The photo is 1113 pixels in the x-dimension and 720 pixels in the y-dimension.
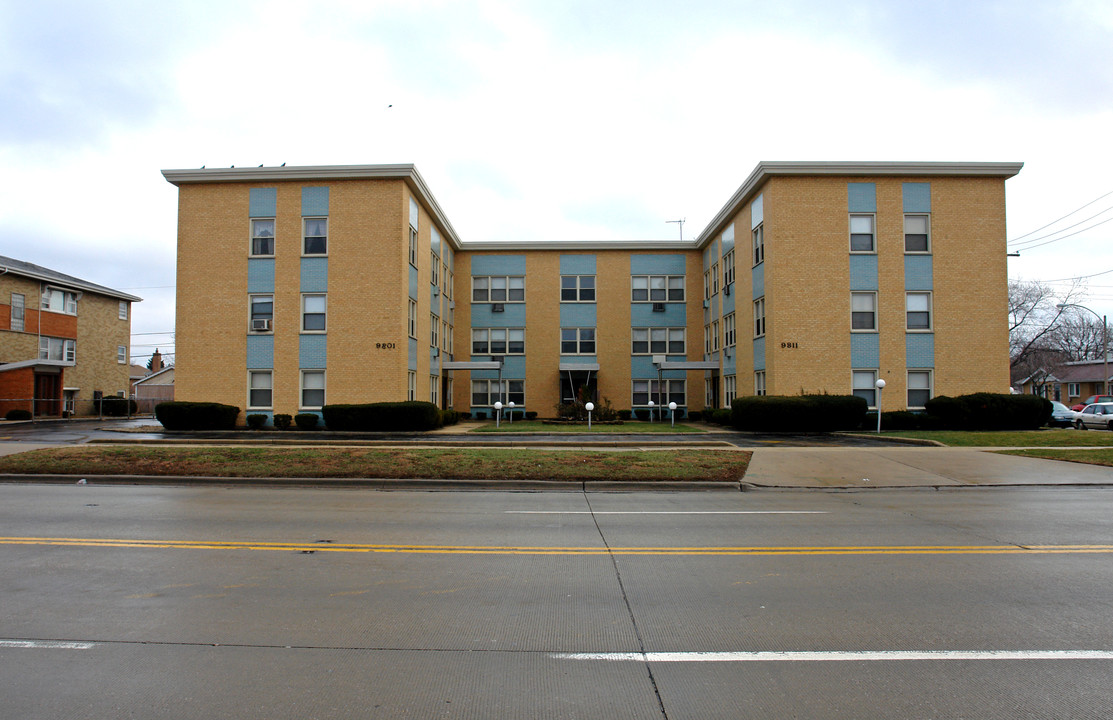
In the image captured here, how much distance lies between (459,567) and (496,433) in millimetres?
18473

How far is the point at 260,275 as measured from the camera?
96.8 feet

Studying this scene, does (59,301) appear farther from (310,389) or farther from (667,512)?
(667,512)

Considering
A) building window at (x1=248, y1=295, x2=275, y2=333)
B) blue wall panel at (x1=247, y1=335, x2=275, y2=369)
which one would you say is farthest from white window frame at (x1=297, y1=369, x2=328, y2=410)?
building window at (x1=248, y1=295, x2=275, y2=333)

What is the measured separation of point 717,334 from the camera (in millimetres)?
37344

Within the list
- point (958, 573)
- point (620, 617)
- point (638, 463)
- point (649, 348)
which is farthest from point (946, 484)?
point (649, 348)

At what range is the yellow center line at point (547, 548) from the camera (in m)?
7.30

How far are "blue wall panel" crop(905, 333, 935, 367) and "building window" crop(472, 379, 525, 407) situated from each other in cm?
2073

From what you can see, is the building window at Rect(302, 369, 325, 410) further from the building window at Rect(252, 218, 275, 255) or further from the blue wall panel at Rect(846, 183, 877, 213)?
the blue wall panel at Rect(846, 183, 877, 213)

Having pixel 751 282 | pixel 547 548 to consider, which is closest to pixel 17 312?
pixel 751 282

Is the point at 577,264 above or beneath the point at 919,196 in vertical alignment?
beneath

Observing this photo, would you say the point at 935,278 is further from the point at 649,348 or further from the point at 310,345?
the point at 310,345

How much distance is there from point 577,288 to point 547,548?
3409 cm

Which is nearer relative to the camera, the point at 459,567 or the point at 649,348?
the point at 459,567

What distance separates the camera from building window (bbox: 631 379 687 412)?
133 ft
